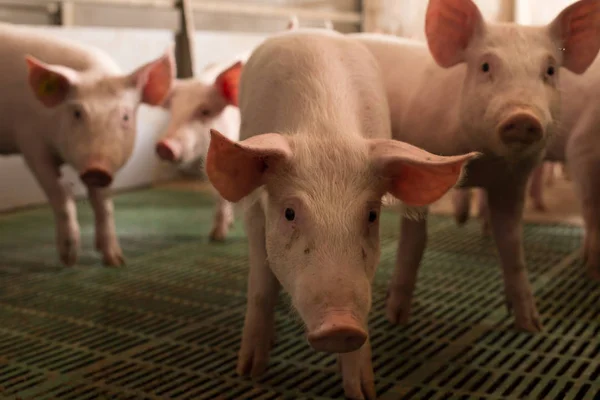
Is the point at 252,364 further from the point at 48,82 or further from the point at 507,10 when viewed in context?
the point at 507,10

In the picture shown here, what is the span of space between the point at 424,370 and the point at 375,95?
2.82 feet

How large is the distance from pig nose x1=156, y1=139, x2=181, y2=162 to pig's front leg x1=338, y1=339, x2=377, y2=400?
6.94ft

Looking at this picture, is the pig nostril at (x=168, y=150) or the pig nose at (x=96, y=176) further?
the pig nostril at (x=168, y=150)

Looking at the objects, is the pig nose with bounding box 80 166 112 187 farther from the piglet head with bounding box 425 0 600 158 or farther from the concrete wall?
the concrete wall

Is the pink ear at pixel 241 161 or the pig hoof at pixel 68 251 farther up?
the pink ear at pixel 241 161

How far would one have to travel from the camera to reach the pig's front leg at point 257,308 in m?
2.07

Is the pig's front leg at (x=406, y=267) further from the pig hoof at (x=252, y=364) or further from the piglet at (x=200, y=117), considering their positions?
the piglet at (x=200, y=117)

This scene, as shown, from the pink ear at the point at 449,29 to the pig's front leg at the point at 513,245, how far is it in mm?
497

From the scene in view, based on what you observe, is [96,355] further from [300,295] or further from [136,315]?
[300,295]

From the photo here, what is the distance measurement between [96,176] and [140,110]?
266 cm

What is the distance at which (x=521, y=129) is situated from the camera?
2020 millimetres

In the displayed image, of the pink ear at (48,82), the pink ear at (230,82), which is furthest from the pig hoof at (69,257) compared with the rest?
the pink ear at (230,82)

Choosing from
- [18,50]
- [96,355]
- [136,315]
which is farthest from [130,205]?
[96,355]

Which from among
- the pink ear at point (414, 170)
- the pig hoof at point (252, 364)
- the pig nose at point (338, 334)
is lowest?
the pig hoof at point (252, 364)
